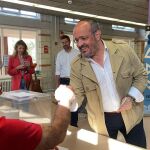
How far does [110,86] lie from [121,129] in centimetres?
33

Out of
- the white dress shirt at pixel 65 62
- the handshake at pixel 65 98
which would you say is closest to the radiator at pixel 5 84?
the white dress shirt at pixel 65 62

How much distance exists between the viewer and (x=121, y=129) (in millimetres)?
1884

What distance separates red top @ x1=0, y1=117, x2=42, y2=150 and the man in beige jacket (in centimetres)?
91

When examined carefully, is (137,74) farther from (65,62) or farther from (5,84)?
(5,84)

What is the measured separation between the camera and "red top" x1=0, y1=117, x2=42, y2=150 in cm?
87

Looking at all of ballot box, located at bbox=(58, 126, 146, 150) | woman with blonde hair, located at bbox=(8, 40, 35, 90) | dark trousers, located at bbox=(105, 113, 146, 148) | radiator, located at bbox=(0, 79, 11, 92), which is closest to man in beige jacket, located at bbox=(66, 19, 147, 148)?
dark trousers, located at bbox=(105, 113, 146, 148)

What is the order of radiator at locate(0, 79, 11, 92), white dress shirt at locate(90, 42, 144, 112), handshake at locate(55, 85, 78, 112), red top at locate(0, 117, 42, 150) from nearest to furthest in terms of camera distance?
red top at locate(0, 117, 42, 150) < handshake at locate(55, 85, 78, 112) < white dress shirt at locate(90, 42, 144, 112) < radiator at locate(0, 79, 11, 92)

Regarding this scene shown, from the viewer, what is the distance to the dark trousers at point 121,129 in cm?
184

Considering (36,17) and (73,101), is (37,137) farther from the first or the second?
(36,17)

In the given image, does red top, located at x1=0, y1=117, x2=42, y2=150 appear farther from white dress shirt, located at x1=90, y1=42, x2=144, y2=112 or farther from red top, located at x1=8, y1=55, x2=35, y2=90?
red top, located at x1=8, y1=55, x2=35, y2=90

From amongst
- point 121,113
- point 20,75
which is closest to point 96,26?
→ point 121,113

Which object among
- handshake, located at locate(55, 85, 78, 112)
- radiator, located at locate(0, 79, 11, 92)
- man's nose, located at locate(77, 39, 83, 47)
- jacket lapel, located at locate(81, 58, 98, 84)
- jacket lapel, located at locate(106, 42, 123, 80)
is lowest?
radiator, located at locate(0, 79, 11, 92)

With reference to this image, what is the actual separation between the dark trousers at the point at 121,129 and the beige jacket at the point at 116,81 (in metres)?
0.04

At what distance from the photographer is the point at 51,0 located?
5426 millimetres
